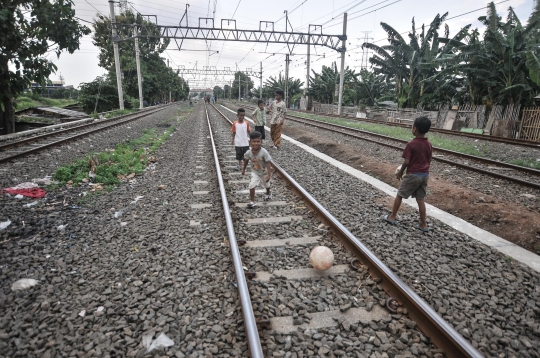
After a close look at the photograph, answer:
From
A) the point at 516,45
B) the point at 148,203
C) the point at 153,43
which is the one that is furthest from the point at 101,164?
the point at 153,43

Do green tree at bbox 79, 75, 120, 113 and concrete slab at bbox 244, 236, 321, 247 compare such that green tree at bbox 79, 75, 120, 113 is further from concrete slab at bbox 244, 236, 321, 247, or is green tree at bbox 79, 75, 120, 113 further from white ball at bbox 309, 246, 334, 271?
white ball at bbox 309, 246, 334, 271

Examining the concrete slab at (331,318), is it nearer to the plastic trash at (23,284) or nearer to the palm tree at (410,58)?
the plastic trash at (23,284)

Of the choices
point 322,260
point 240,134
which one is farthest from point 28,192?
point 322,260

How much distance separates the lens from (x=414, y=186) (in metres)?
4.43

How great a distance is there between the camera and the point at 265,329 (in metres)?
2.59

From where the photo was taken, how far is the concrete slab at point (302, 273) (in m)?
3.31

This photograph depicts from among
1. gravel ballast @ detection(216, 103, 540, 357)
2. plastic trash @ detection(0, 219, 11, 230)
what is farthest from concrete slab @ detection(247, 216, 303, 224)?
plastic trash @ detection(0, 219, 11, 230)

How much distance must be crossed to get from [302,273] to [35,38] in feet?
44.0

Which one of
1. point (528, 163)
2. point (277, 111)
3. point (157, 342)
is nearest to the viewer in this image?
point (157, 342)

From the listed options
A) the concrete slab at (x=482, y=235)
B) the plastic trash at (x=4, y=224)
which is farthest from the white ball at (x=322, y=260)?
the plastic trash at (x=4, y=224)

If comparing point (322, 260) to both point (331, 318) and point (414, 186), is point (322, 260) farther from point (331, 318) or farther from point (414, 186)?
point (414, 186)

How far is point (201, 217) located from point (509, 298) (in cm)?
393

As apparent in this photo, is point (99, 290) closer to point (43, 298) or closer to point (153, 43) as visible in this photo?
point (43, 298)

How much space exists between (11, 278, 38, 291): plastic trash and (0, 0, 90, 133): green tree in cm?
1065
